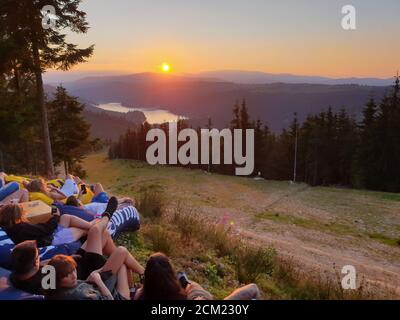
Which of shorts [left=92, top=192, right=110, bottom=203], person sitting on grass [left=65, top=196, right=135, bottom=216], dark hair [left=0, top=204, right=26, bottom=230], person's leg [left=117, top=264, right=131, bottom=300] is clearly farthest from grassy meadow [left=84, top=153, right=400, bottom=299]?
dark hair [left=0, top=204, right=26, bottom=230]

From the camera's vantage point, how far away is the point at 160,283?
10.8 ft

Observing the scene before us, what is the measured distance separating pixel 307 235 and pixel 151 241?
10.0 metres

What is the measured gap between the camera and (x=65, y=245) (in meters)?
4.98

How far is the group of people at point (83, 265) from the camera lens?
3350 millimetres

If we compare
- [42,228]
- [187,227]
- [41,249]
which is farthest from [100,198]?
[41,249]

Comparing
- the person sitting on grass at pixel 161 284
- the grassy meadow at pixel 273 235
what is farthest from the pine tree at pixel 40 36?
the person sitting on grass at pixel 161 284

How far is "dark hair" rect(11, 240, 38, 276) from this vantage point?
11.6ft

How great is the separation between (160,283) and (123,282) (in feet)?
3.89

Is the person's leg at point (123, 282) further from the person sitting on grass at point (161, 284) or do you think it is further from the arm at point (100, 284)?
the person sitting on grass at point (161, 284)

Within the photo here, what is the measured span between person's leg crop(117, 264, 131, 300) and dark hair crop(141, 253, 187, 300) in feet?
3.05

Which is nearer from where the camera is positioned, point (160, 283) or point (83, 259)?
point (160, 283)

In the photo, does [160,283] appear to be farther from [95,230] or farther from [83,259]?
[95,230]
